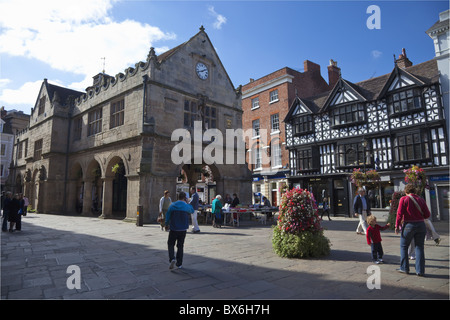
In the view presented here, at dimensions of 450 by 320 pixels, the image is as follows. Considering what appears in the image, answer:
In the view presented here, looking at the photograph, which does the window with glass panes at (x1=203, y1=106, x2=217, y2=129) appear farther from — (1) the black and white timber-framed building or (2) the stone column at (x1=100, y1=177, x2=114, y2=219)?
(1) the black and white timber-framed building

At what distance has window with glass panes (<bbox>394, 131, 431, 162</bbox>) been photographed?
18.8 m

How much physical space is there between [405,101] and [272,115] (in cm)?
1340

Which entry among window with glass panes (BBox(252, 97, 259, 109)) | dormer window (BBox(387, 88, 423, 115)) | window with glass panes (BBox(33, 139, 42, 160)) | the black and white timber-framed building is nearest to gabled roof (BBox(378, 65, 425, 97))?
the black and white timber-framed building

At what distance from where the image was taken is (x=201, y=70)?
753 inches

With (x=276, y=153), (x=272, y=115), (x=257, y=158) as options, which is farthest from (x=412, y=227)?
(x=257, y=158)

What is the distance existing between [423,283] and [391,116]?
1913 centimetres

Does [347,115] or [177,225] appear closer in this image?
[177,225]

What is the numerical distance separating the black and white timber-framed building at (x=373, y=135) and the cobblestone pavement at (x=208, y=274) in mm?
13014

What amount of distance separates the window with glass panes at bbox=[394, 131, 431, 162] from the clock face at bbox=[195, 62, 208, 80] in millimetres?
14818

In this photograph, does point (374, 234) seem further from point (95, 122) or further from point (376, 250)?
point (95, 122)

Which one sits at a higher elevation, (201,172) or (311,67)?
(311,67)

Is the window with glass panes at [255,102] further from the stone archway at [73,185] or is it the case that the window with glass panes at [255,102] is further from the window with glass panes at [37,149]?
the window with glass panes at [37,149]

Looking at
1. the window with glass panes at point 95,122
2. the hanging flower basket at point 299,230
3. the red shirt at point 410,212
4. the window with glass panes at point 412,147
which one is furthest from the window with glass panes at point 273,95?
the red shirt at point 410,212
